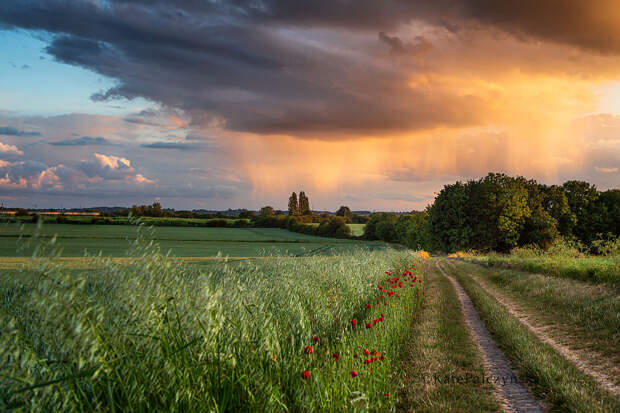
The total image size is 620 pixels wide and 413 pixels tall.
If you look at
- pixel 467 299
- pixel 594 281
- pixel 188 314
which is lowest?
pixel 467 299

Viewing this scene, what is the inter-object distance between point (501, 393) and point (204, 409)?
487 cm

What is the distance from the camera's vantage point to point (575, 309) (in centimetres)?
1041

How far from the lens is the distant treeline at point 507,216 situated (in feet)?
146

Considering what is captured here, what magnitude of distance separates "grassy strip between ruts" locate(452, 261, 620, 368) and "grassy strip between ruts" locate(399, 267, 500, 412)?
246 cm

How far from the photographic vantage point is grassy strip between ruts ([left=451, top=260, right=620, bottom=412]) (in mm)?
5080

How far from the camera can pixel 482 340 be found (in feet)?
27.3

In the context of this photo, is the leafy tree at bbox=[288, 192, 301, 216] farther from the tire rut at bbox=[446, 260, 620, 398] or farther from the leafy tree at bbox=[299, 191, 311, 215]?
the tire rut at bbox=[446, 260, 620, 398]

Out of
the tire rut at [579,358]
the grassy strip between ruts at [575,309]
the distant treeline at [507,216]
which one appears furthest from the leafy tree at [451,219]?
the tire rut at [579,358]

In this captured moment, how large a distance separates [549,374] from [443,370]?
65.1 inches

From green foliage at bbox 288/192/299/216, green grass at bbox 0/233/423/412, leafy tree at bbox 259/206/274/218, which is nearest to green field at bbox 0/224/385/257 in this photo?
green grass at bbox 0/233/423/412

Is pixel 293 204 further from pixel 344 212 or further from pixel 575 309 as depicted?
pixel 575 309

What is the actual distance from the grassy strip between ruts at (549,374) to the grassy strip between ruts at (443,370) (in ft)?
2.31

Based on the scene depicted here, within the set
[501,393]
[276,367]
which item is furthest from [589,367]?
[276,367]

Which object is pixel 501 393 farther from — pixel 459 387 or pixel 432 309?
pixel 432 309
